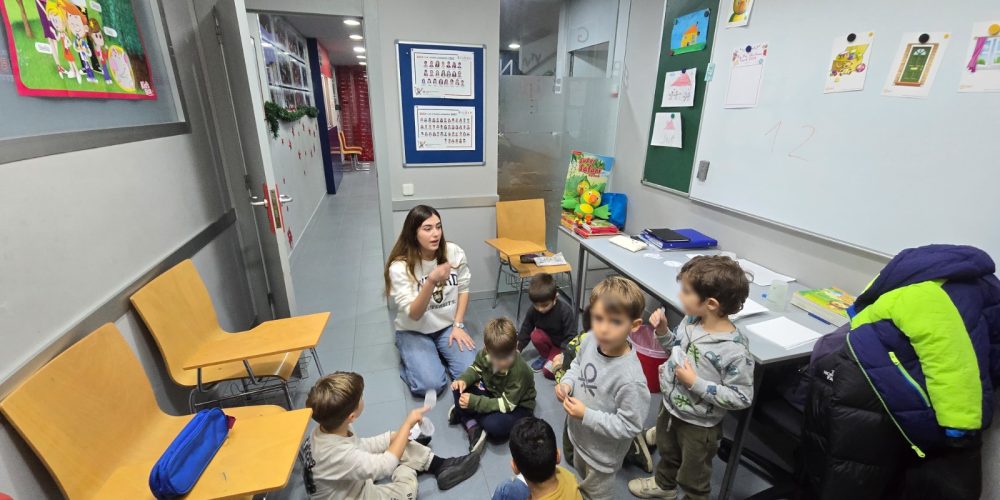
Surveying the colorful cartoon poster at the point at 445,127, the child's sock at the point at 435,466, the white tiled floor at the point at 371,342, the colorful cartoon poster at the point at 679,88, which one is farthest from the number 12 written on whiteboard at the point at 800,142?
the child's sock at the point at 435,466

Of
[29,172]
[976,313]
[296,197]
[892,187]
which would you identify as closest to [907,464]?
[976,313]

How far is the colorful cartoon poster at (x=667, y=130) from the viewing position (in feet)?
9.16

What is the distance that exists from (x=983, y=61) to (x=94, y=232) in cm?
316

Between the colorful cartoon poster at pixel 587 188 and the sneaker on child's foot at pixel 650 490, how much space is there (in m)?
1.96

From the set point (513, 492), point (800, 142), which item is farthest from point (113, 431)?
point (800, 142)

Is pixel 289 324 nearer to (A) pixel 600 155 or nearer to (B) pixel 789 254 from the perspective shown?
(B) pixel 789 254

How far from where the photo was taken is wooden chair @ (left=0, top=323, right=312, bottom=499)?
42.1 inches

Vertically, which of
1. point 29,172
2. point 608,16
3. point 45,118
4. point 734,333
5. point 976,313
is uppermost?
point 608,16

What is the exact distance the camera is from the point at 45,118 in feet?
4.08

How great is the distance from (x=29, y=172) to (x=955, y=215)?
Result: 3.08m

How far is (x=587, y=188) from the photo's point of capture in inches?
131

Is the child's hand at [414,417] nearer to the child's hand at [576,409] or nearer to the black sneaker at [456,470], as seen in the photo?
the black sneaker at [456,470]

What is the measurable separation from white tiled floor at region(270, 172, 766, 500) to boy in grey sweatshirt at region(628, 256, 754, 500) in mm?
357

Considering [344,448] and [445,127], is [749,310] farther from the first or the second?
[445,127]
